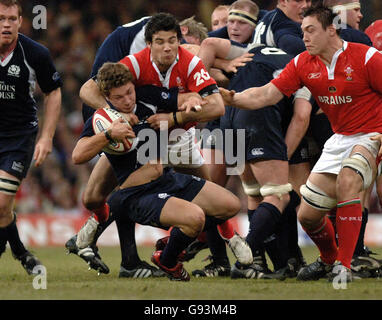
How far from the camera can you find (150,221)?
18.9ft

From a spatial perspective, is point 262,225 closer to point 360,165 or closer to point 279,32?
point 360,165

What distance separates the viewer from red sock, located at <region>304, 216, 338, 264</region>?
19.5ft

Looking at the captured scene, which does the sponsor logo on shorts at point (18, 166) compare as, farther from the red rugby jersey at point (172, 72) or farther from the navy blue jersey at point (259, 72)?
the navy blue jersey at point (259, 72)

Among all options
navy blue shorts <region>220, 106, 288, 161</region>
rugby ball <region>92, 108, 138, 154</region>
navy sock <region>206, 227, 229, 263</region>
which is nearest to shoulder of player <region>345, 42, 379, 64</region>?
navy blue shorts <region>220, 106, 288, 161</region>

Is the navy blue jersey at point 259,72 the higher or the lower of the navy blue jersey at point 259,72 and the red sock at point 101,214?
the higher

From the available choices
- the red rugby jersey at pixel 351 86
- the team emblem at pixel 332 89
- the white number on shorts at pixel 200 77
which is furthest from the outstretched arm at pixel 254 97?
the team emblem at pixel 332 89

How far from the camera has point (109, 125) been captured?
5676 mm

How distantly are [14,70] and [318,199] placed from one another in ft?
8.54

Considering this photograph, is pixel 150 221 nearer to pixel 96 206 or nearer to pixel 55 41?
pixel 96 206

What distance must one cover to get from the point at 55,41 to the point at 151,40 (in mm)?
10524

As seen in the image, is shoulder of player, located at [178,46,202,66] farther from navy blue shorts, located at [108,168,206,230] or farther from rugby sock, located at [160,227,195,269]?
rugby sock, located at [160,227,195,269]

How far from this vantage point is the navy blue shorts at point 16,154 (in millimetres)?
6371

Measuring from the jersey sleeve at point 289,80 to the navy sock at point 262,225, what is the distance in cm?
89
